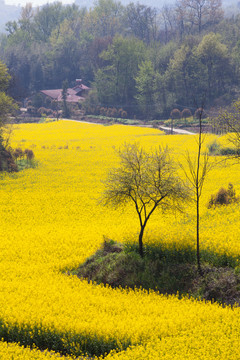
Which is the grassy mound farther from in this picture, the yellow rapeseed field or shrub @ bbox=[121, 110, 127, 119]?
shrub @ bbox=[121, 110, 127, 119]

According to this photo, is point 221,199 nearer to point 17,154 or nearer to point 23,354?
point 23,354

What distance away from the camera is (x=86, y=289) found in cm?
1642

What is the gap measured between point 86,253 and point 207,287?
6.42 m

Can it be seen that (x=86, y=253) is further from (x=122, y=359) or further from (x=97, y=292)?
(x=122, y=359)

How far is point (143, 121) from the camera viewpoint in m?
95.1

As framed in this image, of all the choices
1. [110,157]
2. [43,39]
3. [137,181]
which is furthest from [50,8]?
[137,181]

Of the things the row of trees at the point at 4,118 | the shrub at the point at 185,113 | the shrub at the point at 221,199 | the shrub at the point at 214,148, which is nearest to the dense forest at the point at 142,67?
the shrub at the point at 185,113

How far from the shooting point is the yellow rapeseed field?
12180mm

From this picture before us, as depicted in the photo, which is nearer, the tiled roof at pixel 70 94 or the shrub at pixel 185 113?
the shrub at pixel 185 113

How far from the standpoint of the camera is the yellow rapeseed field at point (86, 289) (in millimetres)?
12180

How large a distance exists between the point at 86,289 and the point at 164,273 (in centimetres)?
332

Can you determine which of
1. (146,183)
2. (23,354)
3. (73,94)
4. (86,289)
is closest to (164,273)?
(86,289)

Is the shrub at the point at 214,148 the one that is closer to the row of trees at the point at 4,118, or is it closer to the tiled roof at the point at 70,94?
the row of trees at the point at 4,118

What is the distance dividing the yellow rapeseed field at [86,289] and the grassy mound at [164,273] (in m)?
0.65
